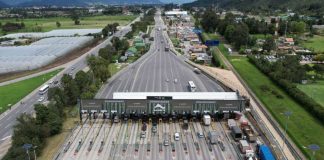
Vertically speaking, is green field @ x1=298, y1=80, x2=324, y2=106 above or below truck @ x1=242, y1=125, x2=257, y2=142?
above

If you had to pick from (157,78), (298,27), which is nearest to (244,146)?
(157,78)

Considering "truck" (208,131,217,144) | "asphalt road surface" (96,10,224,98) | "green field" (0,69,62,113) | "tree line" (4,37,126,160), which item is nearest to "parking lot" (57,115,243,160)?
"truck" (208,131,217,144)

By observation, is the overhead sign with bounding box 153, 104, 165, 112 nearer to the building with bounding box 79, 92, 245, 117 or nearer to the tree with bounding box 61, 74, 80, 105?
the building with bounding box 79, 92, 245, 117

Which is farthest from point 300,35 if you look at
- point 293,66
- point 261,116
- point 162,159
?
point 162,159

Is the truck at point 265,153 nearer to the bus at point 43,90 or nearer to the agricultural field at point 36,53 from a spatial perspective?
the bus at point 43,90

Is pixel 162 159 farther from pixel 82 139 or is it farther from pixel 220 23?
pixel 220 23

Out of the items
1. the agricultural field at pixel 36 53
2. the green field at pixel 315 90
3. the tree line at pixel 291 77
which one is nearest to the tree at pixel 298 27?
the tree line at pixel 291 77
